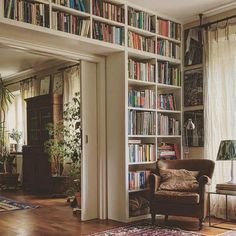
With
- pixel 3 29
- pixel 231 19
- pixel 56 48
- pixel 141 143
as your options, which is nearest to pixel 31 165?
pixel 141 143

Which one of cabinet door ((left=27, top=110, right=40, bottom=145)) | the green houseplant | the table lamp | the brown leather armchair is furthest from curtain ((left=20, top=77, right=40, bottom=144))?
the table lamp

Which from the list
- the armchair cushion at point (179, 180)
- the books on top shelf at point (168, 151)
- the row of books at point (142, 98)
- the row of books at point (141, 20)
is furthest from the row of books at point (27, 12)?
the books on top shelf at point (168, 151)

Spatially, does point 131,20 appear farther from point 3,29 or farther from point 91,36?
point 3,29

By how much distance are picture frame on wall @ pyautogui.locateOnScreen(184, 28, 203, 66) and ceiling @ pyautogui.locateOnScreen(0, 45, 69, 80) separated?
266cm

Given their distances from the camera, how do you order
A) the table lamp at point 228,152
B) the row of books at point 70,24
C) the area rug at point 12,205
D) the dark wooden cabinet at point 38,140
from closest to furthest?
the row of books at point 70,24 → the table lamp at point 228,152 → the area rug at point 12,205 → the dark wooden cabinet at point 38,140

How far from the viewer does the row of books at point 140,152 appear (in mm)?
4945

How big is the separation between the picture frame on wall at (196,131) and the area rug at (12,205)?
274cm

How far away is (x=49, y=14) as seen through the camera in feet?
13.1

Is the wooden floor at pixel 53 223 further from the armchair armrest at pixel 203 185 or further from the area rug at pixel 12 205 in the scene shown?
the armchair armrest at pixel 203 185

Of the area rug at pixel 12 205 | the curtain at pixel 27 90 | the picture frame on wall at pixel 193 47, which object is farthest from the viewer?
the curtain at pixel 27 90

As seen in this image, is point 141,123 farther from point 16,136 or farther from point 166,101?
point 16,136

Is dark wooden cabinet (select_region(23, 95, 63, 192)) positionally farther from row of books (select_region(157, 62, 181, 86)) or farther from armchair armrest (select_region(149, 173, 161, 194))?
armchair armrest (select_region(149, 173, 161, 194))

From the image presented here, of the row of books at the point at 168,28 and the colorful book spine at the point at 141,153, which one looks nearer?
the colorful book spine at the point at 141,153

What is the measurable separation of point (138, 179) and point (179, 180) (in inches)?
23.3
